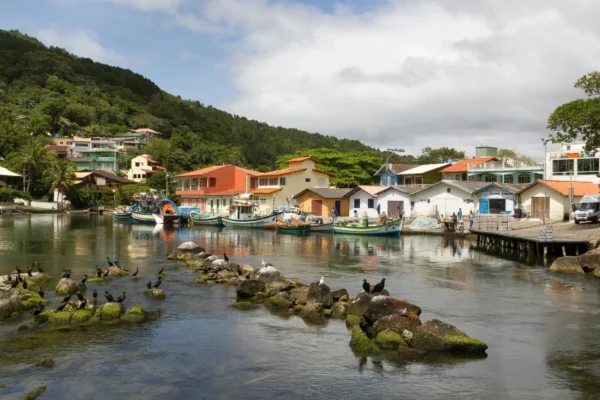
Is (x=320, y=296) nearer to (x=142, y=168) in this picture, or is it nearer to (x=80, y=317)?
(x=80, y=317)

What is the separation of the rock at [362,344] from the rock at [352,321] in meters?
1.90

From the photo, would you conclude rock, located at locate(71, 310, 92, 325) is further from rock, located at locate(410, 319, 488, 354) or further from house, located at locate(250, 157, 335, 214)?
house, located at locate(250, 157, 335, 214)

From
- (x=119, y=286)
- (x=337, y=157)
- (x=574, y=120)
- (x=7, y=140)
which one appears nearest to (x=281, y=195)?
(x=337, y=157)

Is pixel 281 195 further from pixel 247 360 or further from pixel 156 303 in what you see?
pixel 247 360

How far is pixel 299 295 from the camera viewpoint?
73.3 ft

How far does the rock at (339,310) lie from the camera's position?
808 inches

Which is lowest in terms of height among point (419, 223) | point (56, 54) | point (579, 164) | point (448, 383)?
point (448, 383)

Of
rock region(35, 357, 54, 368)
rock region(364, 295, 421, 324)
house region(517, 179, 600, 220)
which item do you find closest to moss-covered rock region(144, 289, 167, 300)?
rock region(35, 357, 54, 368)

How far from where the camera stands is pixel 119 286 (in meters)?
26.4

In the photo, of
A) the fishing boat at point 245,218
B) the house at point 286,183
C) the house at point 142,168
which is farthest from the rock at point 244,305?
the house at point 142,168

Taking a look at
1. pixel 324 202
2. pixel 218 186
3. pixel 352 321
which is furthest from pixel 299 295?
pixel 218 186

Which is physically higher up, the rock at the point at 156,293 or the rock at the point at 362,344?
the rock at the point at 156,293

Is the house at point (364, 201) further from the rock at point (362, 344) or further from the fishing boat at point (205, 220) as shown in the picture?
the rock at point (362, 344)

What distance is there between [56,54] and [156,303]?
202 meters
